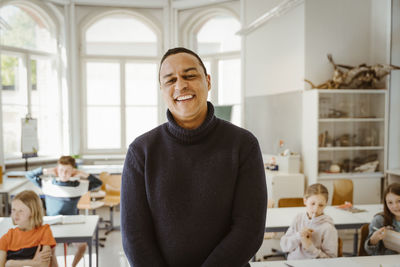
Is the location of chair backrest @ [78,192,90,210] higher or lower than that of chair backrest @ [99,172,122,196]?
lower

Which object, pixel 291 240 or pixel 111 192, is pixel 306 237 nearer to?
pixel 291 240

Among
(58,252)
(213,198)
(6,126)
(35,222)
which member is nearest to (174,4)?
(6,126)

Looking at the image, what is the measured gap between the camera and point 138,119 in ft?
25.8

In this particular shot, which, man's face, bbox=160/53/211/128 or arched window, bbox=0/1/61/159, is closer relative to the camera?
man's face, bbox=160/53/211/128

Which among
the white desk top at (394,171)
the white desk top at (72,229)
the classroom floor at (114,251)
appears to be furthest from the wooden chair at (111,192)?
the white desk top at (394,171)

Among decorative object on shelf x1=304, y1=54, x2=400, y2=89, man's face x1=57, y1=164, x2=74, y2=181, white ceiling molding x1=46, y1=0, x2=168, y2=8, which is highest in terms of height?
white ceiling molding x1=46, y1=0, x2=168, y2=8

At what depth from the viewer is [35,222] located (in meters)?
2.73

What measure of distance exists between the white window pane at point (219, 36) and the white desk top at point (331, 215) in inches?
169

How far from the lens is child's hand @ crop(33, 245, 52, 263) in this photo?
2620 mm

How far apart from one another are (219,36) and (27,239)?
5955mm

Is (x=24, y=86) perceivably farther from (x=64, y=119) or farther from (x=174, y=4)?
(x=174, y=4)

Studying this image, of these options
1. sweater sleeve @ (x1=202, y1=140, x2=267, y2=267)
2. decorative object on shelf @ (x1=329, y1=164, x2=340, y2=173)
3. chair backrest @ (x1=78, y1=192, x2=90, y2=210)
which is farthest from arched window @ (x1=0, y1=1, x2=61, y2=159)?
sweater sleeve @ (x1=202, y1=140, x2=267, y2=267)

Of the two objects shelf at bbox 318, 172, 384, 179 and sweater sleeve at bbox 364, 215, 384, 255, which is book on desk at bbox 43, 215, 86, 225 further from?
shelf at bbox 318, 172, 384, 179

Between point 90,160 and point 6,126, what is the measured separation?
169cm
